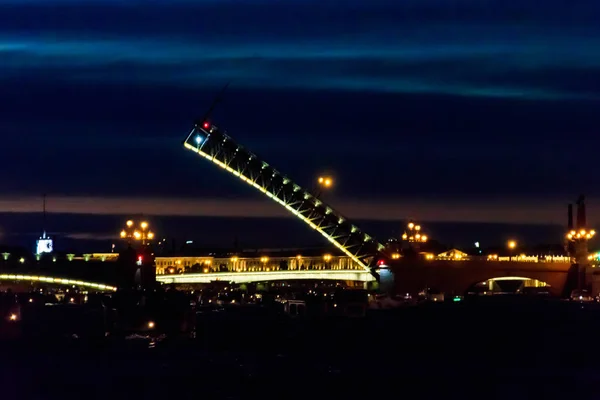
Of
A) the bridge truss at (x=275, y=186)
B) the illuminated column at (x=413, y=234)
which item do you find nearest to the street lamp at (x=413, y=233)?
the illuminated column at (x=413, y=234)

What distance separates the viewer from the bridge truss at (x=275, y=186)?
99.8 metres

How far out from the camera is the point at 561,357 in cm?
6981

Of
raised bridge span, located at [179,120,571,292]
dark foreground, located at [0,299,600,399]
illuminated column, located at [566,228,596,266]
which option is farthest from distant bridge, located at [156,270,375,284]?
dark foreground, located at [0,299,600,399]

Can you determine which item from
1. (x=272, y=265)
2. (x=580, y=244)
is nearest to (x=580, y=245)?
(x=580, y=244)

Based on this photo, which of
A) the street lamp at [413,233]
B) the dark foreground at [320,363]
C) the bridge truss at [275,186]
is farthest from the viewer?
the street lamp at [413,233]

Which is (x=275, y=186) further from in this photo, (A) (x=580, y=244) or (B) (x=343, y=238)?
(A) (x=580, y=244)

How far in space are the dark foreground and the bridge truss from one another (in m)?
10.7

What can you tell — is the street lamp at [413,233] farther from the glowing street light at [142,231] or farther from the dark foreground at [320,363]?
the dark foreground at [320,363]

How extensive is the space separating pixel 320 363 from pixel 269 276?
76893 mm

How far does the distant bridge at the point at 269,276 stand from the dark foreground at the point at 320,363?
3019cm

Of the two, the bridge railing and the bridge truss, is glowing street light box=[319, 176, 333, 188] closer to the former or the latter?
the bridge truss

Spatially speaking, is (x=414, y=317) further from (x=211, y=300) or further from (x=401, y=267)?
(x=211, y=300)

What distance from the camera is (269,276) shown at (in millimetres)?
141000

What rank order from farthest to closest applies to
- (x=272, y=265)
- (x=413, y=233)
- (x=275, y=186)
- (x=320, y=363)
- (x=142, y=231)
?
(x=272, y=265), (x=413, y=233), (x=142, y=231), (x=275, y=186), (x=320, y=363)
